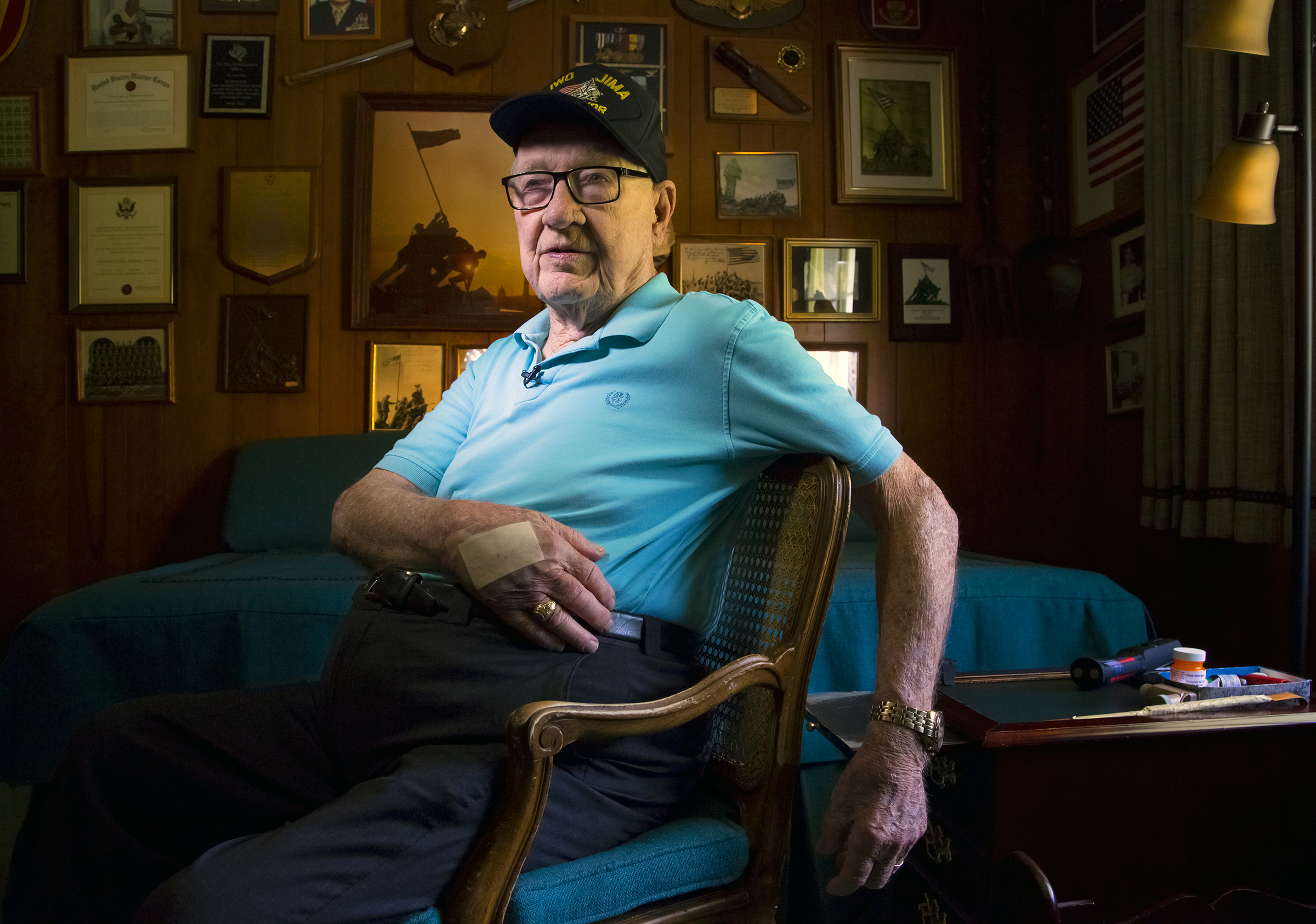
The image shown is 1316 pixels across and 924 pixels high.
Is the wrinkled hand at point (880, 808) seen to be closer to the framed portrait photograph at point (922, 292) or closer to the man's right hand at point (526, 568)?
the man's right hand at point (526, 568)

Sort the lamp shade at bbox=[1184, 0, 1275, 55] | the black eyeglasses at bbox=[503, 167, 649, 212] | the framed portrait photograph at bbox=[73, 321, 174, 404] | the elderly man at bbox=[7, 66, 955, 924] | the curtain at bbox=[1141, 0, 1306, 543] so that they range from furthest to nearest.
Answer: the framed portrait photograph at bbox=[73, 321, 174, 404], the curtain at bbox=[1141, 0, 1306, 543], the lamp shade at bbox=[1184, 0, 1275, 55], the black eyeglasses at bbox=[503, 167, 649, 212], the elderly man at bbox=[7, 66, 955, 924]

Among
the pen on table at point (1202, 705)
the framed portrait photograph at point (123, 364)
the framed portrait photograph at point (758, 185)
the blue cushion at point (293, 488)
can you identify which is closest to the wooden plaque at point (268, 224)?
the framed portrait photograph at point (123, 364)

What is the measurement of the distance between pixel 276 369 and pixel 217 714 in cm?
224

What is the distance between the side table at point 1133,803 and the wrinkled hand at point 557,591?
36 cm

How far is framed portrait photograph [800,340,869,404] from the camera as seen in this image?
10.5 feet

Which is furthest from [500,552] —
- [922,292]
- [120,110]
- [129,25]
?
[129,25]

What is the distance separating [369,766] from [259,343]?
8.06 feet

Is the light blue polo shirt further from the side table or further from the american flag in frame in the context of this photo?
the american flag in frame

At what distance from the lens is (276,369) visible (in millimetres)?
3043

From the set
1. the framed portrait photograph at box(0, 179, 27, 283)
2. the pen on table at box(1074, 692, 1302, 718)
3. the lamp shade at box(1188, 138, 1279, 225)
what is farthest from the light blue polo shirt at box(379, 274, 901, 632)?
the framed portrait photograph at box(0, 179, 27, 283)

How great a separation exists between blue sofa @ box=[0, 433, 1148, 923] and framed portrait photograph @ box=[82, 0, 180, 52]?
2129 millimetres

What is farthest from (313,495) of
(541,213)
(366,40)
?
(541,213)

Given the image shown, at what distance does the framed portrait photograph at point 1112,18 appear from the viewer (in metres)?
2.78

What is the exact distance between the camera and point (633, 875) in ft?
2.91
